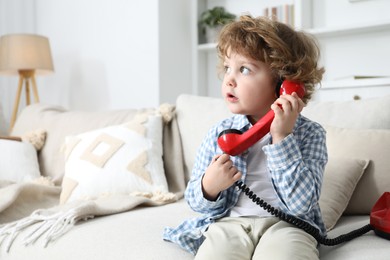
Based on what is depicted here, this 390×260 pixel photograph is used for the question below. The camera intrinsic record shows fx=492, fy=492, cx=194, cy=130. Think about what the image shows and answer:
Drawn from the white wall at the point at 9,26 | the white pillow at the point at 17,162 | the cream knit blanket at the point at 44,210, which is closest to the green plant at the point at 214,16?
the white wall at the point at 9,26

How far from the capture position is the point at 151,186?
5.79ft

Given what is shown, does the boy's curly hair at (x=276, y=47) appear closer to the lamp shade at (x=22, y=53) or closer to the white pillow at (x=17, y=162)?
the white pillow at (x=17, y=162)

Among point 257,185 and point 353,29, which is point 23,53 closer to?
point 353,29

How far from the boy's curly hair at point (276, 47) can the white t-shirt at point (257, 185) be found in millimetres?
162

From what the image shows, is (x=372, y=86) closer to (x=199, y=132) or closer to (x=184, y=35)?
(x=199, y=132)

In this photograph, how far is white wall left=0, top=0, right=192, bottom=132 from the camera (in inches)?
134

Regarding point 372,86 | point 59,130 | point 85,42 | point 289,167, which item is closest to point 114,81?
point 85,42

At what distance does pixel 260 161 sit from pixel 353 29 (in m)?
2.14

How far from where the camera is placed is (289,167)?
1013 mm

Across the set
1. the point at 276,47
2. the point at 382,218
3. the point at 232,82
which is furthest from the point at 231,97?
the point at 382,218

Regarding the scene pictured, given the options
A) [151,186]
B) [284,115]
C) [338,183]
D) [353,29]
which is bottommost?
[151,186]

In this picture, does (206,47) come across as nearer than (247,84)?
No

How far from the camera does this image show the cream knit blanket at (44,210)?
131cm

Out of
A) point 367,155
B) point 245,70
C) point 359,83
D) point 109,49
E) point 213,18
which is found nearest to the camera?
point 245,70
